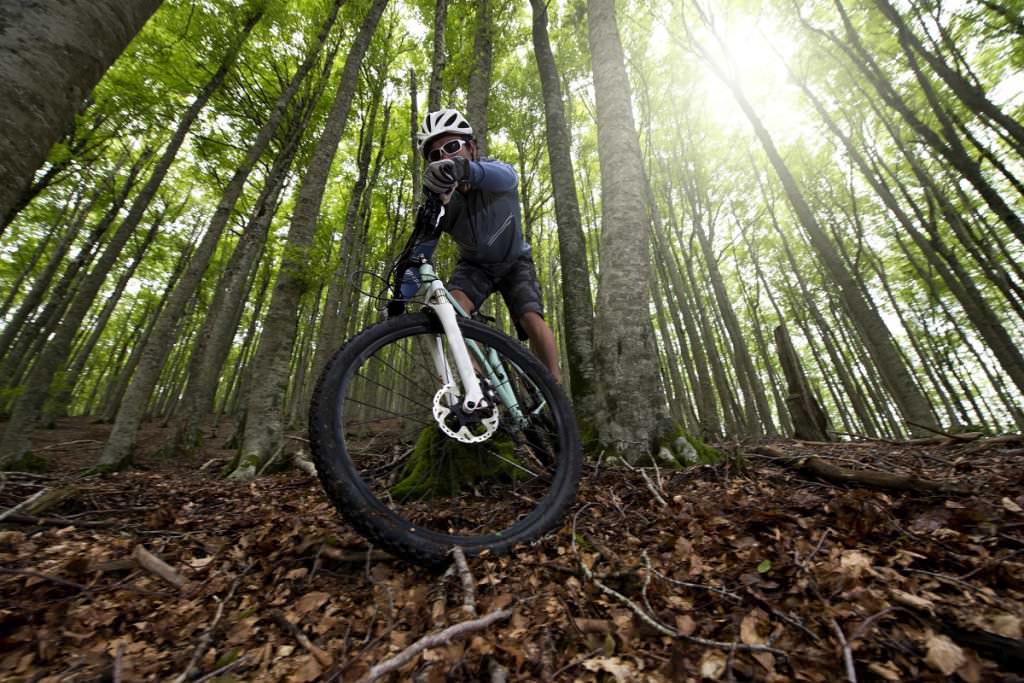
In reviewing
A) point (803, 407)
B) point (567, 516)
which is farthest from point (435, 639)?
point (803, 407)

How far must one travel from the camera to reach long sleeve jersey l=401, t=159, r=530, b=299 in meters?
2.72

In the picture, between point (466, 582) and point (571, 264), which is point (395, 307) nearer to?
point (466, 582)

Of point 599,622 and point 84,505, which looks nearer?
point 599,622

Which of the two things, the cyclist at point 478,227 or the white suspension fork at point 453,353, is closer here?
the white suspension fork at point 453,353

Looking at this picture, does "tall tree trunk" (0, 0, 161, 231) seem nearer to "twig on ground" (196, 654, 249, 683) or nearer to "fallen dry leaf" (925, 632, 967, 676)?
"twig on ground" (196, 654, 249, 683)

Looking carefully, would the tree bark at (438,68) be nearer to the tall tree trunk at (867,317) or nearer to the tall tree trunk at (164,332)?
the tall tree trunk at (164,332)

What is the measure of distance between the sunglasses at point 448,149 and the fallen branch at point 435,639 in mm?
2766

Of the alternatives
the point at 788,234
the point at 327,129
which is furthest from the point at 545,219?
the point at 327,129

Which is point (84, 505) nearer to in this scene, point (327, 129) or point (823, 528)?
point (823, 528)

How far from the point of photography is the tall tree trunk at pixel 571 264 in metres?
4.95

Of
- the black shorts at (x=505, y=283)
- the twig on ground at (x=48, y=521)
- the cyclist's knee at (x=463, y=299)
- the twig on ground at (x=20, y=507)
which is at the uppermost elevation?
the black shorts at (x=505, y=283)

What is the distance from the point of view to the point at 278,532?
2422 mm

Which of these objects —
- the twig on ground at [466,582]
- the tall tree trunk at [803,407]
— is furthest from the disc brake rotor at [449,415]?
the tall tree trunk at [803,407]

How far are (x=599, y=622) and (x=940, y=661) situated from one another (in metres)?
0.98
